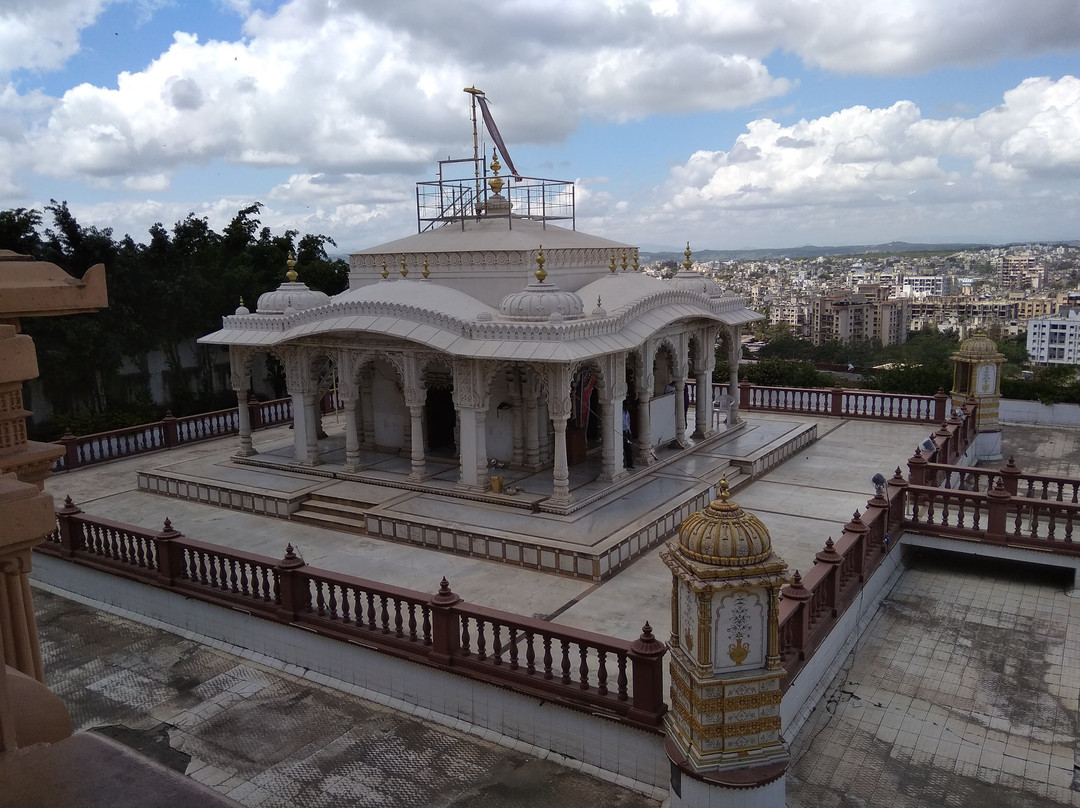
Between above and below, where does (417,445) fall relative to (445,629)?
above

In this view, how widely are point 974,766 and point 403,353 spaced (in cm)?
918

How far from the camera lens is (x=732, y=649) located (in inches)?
213

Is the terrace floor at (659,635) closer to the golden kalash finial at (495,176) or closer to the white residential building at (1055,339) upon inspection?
the golden kalash finial at (495,176)

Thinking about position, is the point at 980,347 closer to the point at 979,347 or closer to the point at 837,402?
the point at 979,347

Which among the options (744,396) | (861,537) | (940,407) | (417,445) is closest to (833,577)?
(861,537)

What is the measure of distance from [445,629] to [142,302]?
58.0 ft

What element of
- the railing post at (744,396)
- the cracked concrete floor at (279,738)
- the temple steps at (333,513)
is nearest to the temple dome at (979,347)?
the railing post at (744,396)

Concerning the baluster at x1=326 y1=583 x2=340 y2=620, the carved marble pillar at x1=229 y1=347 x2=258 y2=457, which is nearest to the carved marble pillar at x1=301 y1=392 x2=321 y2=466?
the carved marble pillar at x1=229 y1=347 x2=258 y2=457

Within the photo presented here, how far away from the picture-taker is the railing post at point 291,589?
830 centimetres

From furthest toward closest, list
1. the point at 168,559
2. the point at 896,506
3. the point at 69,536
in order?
the point at 69,536 < the point at 896,506 < the point at 168,559

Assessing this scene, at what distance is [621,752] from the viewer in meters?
6.42

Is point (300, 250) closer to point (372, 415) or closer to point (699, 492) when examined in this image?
point (372, 415)

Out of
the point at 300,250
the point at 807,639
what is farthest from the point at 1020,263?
the point at 807,639

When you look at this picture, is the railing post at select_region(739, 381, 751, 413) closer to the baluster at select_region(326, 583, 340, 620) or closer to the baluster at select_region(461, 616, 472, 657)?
the baluster at select_region(326, 583, 340, 620)
